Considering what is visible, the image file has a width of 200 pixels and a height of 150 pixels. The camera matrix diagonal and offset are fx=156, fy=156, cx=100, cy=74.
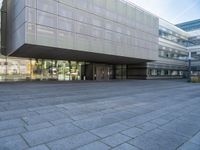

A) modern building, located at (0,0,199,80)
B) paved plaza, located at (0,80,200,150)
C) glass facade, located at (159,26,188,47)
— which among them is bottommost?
paved plaza, located at (0,80,200,150)

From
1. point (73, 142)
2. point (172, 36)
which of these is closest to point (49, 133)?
point (73, 142)

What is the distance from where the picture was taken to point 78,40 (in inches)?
714

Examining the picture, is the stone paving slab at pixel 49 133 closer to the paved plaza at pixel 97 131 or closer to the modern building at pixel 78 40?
the paved plaza at pixel 97 131

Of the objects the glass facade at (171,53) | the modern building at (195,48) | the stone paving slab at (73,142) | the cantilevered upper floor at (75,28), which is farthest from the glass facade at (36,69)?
the modern building at (195,48)

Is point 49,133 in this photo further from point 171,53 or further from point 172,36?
point 172,36

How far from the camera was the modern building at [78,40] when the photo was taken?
1584 centimetres

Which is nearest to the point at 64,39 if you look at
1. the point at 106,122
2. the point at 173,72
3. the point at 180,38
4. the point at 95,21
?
the point at 95,21

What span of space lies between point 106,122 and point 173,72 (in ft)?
133

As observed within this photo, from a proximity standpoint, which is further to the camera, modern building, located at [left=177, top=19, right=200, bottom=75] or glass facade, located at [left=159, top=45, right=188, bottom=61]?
modern building, located at [left=177, top=19, right=200, bottom=75]

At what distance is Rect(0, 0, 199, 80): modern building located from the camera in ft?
52.0

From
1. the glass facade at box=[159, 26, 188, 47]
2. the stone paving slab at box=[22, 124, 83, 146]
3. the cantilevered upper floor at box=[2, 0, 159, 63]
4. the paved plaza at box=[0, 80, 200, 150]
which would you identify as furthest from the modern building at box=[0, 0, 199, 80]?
the stone paving slab at box=[22, 124, 83, 146]

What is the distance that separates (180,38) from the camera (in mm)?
43562

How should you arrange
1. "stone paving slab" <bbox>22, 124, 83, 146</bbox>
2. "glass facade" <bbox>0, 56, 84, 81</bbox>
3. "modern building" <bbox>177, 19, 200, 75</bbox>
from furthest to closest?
"modern building" <bbox>177, 19, 200, 75</bbox>
"glass facade" <bbox>0, 56, 84, 81</bbox>
"stone paving slab" <bbox>22, 124, 83, 146</bbox>

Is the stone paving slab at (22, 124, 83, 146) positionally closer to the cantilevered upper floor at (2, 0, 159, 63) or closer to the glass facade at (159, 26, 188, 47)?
the cantilevered upper floor at (2, 0, 159, 63)
